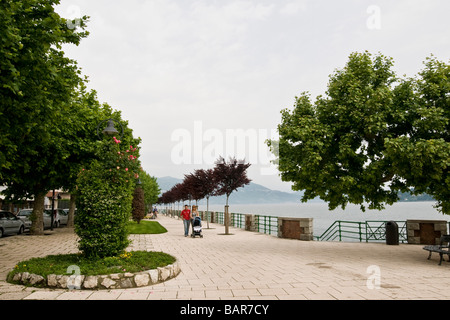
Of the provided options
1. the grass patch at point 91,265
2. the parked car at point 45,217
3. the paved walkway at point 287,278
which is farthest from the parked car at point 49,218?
the grass patch at point 91,265

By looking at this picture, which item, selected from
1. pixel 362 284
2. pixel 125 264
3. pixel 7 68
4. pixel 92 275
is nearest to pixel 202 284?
pixel 125 264

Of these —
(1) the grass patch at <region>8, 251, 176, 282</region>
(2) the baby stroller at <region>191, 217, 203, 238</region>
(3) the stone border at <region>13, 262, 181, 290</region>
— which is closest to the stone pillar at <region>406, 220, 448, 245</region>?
(2) the baby stroller at <region>191, 217, 203, 238</region>

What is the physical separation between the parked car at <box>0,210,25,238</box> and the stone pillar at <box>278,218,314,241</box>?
1629 centimetres

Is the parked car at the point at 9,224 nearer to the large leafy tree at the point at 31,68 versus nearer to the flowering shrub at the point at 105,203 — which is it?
the large leafy tree at the point at 31,68

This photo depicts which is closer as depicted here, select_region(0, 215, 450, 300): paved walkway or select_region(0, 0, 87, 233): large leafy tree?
select_region(0, 215, 450, 300): paved walkway

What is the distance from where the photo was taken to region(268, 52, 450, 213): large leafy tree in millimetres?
9711

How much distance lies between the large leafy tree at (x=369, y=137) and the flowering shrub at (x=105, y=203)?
20.7 ft

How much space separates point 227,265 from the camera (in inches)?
370

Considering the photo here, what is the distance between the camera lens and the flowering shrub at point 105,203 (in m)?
7.54

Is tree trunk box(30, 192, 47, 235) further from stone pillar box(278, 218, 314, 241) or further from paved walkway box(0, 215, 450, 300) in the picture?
stone pillar box(278, 218, 314, 241)

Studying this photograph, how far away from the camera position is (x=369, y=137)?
11.7m

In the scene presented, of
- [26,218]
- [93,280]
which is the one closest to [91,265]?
[93,280]
